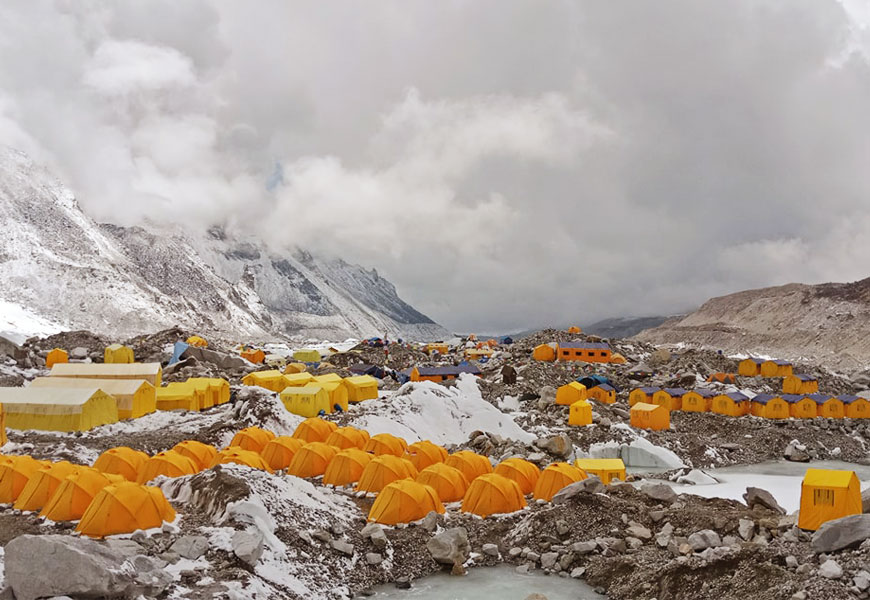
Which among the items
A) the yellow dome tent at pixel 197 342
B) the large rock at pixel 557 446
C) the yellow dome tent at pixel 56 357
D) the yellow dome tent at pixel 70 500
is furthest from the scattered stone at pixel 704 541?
the yellow dome tent at pixel 197 342

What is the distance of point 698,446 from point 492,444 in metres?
16.8

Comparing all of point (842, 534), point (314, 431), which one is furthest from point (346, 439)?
point (842, 534)

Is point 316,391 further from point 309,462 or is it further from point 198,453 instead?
point 198,453


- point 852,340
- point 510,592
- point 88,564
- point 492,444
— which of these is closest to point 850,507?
point 510,592

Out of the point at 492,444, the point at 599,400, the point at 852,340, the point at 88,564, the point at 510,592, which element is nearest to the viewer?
the point at 88,564

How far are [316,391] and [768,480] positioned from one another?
28.1 meters

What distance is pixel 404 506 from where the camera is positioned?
2136cm

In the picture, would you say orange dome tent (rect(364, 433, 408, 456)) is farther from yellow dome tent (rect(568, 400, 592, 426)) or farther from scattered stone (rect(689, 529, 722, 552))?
scattered stone (rect(689, 529, 722, 552))

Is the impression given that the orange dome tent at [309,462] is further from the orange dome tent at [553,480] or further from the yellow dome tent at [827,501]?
the yellow dome tent at [827,501]

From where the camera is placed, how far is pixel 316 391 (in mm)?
42062

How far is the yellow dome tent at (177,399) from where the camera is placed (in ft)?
143

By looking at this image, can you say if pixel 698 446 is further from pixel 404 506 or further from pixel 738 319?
pixel 738 319

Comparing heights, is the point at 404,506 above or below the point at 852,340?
below

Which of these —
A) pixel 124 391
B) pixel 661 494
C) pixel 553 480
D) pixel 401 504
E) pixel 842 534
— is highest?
pixel 124 391
